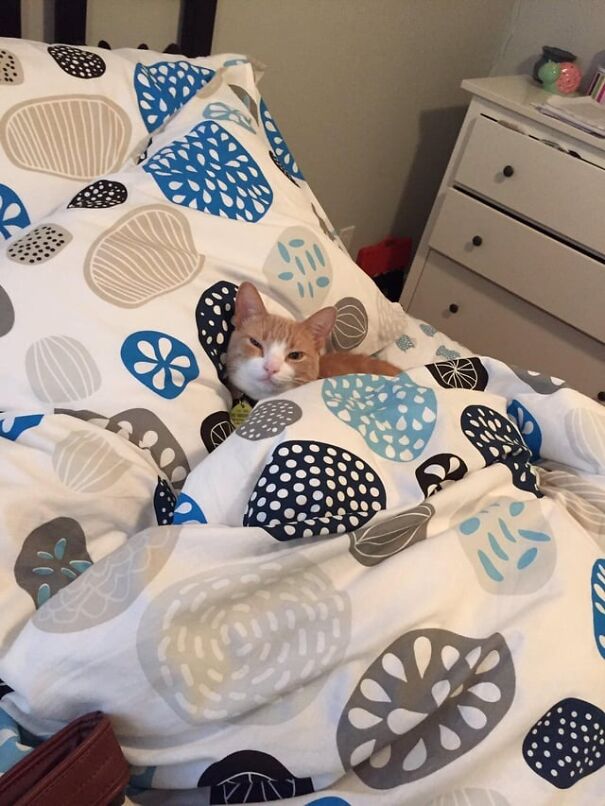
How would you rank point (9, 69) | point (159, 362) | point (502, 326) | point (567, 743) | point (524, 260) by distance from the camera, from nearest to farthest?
point (567, 743) → point (159, 362) → point (9, 69) → point (524, 260) → point (502, 326)

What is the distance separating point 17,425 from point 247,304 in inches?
14.1

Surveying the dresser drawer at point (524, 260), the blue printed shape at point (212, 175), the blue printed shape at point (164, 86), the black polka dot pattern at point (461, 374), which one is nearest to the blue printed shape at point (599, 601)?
the black polka dot pattern at point (461, 374)

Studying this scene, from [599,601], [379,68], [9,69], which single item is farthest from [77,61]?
[379,68]

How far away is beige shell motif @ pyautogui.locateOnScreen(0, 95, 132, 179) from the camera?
94 cm

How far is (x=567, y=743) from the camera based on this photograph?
0.65 meters

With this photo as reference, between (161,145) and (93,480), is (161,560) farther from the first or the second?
(161,145)

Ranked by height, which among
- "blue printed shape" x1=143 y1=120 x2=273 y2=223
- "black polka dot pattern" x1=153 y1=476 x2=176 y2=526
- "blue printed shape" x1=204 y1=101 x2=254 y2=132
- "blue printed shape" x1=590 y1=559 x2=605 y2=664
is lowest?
"black polka dot pattern" x1=153 y1=476 x2=176 y2=526

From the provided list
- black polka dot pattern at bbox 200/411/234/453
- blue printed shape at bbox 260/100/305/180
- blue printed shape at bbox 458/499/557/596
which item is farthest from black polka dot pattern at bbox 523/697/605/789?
blue printed shape at bbox 260/100/305/180

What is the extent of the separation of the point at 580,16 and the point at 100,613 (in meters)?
2.15

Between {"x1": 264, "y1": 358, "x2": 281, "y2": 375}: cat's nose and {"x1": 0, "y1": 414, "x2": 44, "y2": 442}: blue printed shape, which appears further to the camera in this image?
{"x1": 264, "y1": 358, "x2": 281, "y2": 375}: cat's nose

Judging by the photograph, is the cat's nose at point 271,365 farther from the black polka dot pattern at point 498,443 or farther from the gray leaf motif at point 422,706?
the gray leaf motif at point 422,706

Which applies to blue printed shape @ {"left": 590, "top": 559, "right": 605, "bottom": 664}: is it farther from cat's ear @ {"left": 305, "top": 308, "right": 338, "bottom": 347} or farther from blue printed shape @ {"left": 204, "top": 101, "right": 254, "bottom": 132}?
blue printed shape @ {"left": 204, "top": 101, "right": 254, "bottom": 132}

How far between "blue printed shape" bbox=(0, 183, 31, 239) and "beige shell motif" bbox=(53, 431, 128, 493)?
36 cm

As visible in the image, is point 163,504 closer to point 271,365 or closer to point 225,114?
point 271,365
